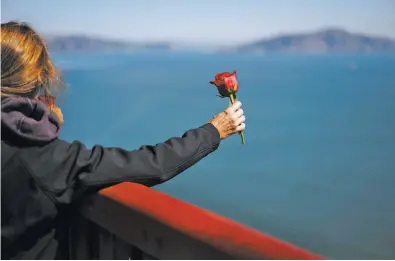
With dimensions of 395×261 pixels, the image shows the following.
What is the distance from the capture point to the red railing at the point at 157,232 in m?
0.64

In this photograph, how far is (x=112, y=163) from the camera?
0.85 m

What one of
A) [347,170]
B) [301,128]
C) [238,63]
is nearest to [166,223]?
[347,170]

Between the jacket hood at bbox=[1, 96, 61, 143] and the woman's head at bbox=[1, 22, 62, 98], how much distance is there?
0.02 meters

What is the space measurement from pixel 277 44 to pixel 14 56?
19.6 metres

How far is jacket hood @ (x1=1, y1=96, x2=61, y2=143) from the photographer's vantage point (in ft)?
2.68

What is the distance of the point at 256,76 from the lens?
19656 millimetres

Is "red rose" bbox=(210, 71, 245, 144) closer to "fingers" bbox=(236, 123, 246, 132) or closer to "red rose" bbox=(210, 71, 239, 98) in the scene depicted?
"red rose" bbox=(210, 71, 239, 98)

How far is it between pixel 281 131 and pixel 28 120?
47.7 ft

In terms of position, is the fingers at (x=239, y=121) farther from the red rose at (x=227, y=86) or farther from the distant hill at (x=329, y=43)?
the distant hill at (x=329, y=43)

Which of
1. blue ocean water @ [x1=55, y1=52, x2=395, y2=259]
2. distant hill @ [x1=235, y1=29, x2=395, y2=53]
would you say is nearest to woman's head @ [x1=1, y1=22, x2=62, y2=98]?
blue ocean water @ [x1=55, y1=52, x2=395, y2=259]

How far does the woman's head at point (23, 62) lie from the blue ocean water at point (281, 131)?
7782mm

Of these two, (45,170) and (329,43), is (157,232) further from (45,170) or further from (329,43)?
(329,43)

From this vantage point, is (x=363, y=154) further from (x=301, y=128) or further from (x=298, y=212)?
(x=298, y=212)

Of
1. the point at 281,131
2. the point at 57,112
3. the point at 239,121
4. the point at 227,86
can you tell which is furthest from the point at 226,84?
the point at 281,131
